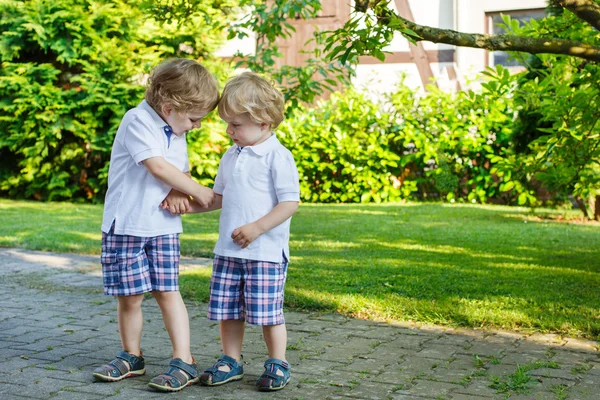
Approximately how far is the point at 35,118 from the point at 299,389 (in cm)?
995

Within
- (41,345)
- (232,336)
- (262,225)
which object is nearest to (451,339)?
(232,336)

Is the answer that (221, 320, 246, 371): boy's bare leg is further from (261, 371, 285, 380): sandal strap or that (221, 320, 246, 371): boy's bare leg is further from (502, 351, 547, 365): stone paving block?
(502, 351, 547, 365): stone paving block

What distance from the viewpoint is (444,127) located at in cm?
1179

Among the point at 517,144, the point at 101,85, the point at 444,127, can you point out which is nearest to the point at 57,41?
the point at 101,85

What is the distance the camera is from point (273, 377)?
300 cm

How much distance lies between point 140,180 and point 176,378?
0.78 meters

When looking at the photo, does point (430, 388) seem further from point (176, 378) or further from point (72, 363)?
point (72, 363)

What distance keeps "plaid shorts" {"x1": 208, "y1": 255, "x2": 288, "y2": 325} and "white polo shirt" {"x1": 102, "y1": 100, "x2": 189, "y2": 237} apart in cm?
28

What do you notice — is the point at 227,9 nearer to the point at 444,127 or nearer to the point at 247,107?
the point at 444,127

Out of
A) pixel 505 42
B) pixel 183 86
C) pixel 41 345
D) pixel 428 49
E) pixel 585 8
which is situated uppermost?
pixel 428 49

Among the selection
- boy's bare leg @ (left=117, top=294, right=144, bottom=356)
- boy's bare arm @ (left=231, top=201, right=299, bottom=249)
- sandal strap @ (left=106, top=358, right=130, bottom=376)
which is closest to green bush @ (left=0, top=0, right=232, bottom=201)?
boy's bare leg @ (left=117, top=294, right=144, bottom=356)

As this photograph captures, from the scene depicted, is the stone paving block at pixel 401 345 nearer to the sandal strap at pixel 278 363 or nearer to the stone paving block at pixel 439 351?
the stone paving block at pixel 439 351

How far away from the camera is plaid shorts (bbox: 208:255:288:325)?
3045mm

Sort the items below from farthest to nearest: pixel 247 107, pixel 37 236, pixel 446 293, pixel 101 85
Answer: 1. pixel 101 85
2. pixel 37 236
3. pixel 446 293
4. pixel 247 107
